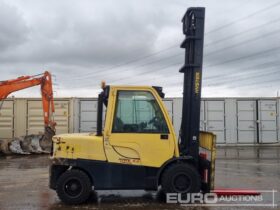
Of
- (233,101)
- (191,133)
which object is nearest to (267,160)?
(233,101)

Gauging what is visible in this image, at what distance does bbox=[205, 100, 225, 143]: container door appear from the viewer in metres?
22.6

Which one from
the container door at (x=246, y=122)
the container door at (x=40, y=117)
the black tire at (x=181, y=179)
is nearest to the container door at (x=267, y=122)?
the container door at (x=246, y=122)

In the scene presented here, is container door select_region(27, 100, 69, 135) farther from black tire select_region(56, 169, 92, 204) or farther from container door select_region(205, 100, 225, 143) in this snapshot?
black tire select_region(56, 169, 92, 204)

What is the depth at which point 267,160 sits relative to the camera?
16.3m

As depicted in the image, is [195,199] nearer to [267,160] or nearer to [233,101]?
[267,160]

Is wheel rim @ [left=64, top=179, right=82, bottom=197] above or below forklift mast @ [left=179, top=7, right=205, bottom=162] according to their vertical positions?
below

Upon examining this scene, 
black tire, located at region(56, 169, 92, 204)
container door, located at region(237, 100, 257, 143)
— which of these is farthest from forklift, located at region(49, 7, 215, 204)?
container door, located at region(237, 100, 257, 143)

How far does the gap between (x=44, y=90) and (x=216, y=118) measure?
8.99 meters

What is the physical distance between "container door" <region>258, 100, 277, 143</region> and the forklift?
15.2 metres

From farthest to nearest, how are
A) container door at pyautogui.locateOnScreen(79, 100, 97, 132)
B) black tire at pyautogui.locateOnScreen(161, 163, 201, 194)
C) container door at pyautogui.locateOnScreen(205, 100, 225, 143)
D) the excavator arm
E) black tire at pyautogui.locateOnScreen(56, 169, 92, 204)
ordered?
container door at pyautogui.locateOnScreen(205, 100, 225, 143) < container door at pyautogui.locateOnScreen(79, 100, 97, 132) < the excavator arm < black tire at pyautogui.locateOnScreen(56, 169, 92, 204) < black tire at pyautogui.locateOnScreen(161, 163, 201, 194)

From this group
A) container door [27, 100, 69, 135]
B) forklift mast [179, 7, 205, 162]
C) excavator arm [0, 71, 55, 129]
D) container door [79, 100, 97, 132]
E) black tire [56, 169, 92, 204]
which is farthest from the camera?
container door [79, 100, 97, 132]

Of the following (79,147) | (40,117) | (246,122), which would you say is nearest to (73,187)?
(79,147)

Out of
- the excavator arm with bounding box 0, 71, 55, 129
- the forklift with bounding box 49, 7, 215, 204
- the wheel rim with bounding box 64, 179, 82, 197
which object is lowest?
the wheel rim with bounding box 64, 179, 82, 197

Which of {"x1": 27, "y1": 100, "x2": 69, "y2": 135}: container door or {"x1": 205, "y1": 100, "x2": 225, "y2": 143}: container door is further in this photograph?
{"x1": 205, "y1": 100, "x2": 225, "y2": 143}: container door
